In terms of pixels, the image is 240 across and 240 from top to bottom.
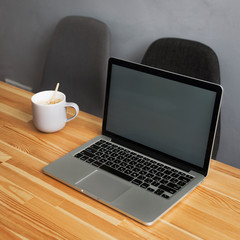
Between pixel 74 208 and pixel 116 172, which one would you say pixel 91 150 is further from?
pixel 74 208

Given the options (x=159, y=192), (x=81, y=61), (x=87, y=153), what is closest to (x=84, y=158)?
(x=87, y=153)

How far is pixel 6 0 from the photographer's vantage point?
2270mm

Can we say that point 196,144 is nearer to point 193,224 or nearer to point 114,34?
point 193,224

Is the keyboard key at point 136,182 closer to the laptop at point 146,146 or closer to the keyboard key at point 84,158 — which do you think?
the laptop at point 146,146

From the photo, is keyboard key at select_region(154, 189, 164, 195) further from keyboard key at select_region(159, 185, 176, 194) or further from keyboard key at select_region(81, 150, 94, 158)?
keyboard key at select_region(81, 150, 94, 158)

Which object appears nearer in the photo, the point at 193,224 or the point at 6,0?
the point at 193,224

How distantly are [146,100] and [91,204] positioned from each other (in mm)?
342

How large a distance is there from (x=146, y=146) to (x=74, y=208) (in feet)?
1.01

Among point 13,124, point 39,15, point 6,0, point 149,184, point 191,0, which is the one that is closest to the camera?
point 149,184

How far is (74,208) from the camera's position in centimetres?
91

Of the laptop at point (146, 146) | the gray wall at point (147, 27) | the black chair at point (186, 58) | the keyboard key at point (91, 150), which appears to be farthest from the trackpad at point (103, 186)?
the gray wall at point (147, 27)

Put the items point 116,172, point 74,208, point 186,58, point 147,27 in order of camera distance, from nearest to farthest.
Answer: point 74,208
point 116,172
point 186,58
point 147,27

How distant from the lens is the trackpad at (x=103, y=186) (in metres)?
0.94

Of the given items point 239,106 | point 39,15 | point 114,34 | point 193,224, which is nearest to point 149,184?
point 193,224
